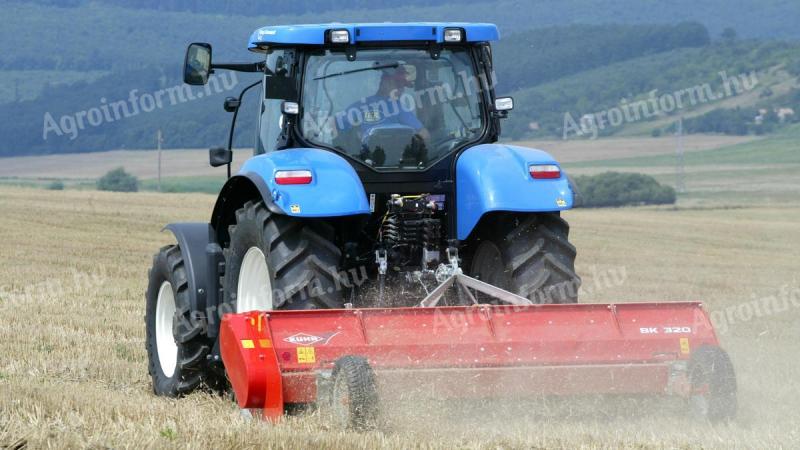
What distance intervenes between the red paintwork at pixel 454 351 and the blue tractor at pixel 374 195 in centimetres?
26

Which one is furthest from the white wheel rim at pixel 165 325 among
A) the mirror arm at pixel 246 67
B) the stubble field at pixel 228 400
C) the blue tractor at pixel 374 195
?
the mirror arm at pixel 246 67

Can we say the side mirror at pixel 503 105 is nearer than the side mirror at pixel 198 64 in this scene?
No

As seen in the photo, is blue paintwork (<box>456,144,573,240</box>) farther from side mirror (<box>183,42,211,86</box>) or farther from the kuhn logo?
side mirror (<box>183,42,211,86</box>)

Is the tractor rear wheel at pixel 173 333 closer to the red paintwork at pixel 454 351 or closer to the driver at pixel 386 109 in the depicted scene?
the red paintwork at pixel 454 351

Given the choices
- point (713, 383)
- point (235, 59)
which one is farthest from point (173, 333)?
point (235, 59)

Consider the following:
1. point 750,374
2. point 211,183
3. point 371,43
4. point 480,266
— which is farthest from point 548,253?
point 211,183

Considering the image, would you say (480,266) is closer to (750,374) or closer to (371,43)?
(371,43)

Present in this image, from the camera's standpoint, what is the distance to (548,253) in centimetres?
661

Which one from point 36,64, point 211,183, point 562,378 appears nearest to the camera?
point 562,378

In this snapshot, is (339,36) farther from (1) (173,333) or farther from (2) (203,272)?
(1) (173,333)

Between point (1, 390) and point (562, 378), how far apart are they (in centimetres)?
280

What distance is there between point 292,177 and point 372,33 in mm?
1090

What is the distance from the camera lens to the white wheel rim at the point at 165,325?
7867 mm

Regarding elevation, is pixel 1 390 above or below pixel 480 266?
below
